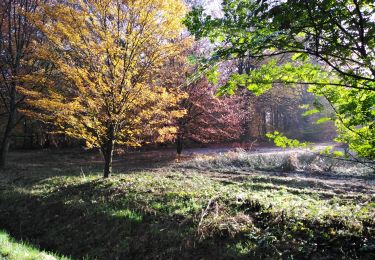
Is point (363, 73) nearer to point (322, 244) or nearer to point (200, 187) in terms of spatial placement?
point (322, 244)

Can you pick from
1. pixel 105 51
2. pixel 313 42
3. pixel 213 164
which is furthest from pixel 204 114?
pixel 313 42

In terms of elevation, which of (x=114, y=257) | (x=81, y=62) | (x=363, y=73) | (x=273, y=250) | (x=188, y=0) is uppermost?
(x=188, y=0)

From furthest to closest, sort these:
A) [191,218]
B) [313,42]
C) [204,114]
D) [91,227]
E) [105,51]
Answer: [204,114] < [105,51] < [91,227] < [191,218] < [313,42]

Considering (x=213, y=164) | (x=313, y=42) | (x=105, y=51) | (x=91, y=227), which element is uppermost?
(x=105, y=51)

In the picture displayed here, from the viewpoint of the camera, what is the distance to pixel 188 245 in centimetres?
513

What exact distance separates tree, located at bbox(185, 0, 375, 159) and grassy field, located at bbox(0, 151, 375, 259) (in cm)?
149

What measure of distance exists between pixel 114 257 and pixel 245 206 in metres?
2.68

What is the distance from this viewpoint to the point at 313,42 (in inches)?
134

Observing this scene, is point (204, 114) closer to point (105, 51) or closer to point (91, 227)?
point (105, 51)

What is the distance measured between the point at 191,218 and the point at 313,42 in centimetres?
Answer: 394

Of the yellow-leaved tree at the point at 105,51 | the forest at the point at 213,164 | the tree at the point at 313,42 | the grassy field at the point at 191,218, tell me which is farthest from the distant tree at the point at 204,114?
the tree at the point at 313,42

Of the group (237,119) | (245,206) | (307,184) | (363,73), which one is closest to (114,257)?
(245,206)

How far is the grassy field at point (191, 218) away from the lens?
183 inches

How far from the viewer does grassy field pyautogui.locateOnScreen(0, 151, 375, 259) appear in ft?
15.3
